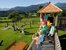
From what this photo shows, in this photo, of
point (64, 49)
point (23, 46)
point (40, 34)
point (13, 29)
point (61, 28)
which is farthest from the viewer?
point (13, 29)

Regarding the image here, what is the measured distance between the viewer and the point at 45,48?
1628cm

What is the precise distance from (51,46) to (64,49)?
27.4 ft

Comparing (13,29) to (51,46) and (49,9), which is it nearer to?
(49,9)

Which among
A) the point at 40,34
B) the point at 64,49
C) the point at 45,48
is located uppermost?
the point at 40,34

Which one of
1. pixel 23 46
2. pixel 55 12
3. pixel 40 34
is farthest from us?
pixel 55 12

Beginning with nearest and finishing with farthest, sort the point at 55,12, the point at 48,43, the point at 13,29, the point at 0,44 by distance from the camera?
the point at 48,43 < the point at 0,44 < the point at 55,12 < the point at 13,29

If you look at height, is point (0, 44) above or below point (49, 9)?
below

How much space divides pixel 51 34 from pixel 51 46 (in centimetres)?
168

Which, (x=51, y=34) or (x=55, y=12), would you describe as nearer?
(x=51, y=34)

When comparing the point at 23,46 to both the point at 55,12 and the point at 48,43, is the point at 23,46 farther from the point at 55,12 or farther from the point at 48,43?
the point at 55,12

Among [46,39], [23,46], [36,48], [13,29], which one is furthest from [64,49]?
[13,29]

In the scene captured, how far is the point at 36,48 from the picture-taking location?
1504 cm

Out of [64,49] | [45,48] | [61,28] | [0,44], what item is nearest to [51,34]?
[45,48]

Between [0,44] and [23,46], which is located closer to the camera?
[23,46]
